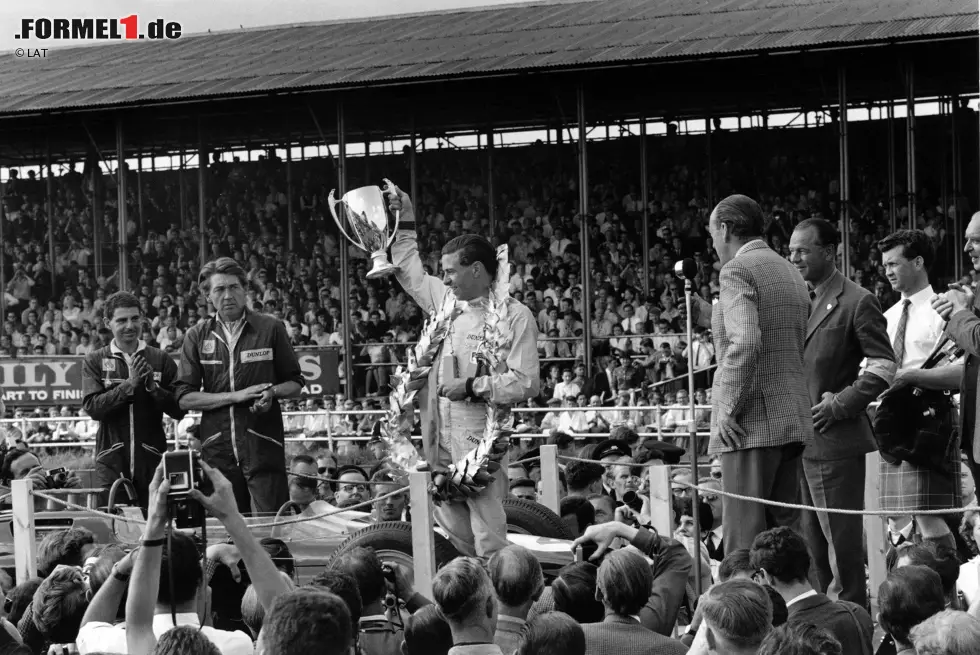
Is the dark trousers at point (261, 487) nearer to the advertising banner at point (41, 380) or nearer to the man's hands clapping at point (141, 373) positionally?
the man's hands clapping at point (141, 373)

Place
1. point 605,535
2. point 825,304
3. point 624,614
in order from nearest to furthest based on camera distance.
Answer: point 624,614 < point 605,535 < point 825,304

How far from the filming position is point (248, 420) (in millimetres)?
9070

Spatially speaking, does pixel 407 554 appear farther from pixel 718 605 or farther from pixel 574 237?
pixel 574 237

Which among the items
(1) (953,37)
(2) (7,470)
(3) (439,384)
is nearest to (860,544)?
(3) (439,384)

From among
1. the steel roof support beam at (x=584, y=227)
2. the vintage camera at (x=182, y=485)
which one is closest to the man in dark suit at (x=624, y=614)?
the vintage camera at (x=182, y=485)

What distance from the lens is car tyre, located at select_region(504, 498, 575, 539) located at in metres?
8.52

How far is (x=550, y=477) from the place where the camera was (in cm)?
992

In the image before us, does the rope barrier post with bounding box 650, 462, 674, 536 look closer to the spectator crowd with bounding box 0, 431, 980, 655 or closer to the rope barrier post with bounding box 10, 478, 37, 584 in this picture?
the spectator crowd with bounding box 0, 431, 980, 655

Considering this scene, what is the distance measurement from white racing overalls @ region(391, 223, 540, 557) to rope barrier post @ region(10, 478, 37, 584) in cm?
249

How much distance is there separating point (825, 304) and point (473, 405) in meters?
1.81

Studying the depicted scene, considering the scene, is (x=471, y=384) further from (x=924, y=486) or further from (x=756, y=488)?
(x=924, y=486)

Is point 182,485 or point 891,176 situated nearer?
point 182,485

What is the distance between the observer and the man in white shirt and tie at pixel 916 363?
Result: 24.3 ft

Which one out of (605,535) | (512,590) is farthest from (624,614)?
(605,535)
